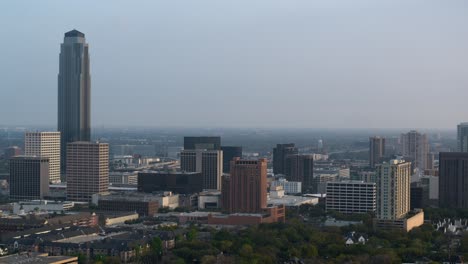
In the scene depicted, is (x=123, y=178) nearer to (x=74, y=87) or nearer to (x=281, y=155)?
(x=281, y=155)

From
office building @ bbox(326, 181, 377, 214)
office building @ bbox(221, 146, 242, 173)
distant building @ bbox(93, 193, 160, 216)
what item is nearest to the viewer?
office building @ bbox(326, 181, 377, 214)

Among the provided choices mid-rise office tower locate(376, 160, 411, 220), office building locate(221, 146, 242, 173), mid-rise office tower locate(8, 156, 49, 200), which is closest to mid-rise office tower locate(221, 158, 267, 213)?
mid-rise office tower locate(376, 160, 411, 220)

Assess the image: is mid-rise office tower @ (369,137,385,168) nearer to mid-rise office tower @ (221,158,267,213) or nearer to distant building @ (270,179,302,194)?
distant building @ (270,179,302,194)

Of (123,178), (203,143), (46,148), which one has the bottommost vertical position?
(123,178)

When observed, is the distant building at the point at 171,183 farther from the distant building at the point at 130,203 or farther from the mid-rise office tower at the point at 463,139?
the mid-rise office tower at the point at 463,139

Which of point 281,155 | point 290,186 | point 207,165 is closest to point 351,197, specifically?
point 207,165
